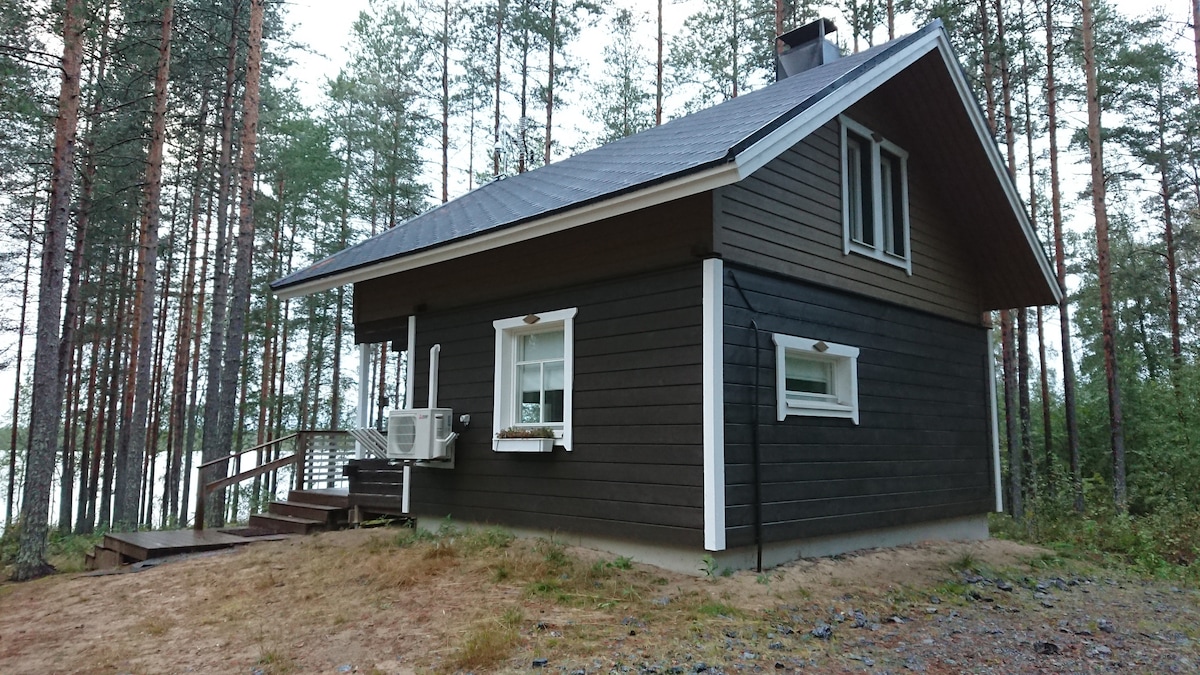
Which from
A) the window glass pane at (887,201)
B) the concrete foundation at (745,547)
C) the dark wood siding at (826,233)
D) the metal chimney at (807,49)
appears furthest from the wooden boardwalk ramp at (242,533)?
the metal chimney at (807,49)

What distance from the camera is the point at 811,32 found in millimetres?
10180

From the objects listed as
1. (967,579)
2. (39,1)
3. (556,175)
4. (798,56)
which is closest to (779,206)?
(556,175)

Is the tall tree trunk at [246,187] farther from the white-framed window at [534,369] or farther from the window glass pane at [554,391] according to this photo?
the window glass pane at [554,391]

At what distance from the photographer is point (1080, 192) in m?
21.3

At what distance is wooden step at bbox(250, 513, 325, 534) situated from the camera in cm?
945

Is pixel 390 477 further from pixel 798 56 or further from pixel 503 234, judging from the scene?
pixel 798 56

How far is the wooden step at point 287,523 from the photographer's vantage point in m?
9.45

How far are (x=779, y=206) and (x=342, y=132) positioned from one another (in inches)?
728

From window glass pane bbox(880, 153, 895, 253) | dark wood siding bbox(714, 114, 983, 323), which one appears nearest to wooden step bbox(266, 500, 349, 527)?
dark wood siding bbox(714, 114, 983, 323)

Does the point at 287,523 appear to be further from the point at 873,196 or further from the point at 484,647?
the point at 873,196

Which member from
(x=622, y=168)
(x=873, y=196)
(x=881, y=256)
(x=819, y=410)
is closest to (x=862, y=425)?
(x=819, y=410)

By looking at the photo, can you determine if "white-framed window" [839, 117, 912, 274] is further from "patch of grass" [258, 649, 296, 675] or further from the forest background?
"patch of grass" [258, 649, 296, 675]

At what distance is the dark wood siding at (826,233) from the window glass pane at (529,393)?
2.36 metres

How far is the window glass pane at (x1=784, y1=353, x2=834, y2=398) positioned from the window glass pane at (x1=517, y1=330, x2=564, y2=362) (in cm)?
211
